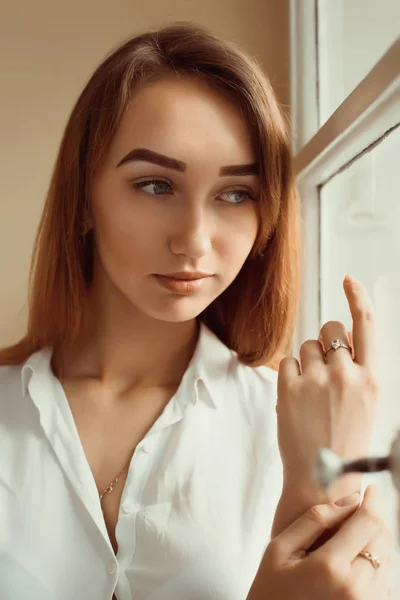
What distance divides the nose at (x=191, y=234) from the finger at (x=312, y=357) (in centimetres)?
19

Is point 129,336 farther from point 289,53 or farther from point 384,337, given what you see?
point 289,53

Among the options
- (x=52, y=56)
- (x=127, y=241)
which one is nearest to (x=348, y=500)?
(x=127, y=241)

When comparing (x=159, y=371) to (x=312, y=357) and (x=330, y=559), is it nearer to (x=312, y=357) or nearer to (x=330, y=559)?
(x=312, y=357)

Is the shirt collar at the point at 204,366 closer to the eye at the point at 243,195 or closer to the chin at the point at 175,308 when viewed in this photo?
the chin at the point at 175,308

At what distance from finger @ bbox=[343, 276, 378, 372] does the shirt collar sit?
31 centimetres

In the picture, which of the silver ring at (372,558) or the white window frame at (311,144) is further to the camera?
the white window frame at (311,144)

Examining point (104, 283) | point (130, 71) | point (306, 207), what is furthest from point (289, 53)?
point (104, 283)

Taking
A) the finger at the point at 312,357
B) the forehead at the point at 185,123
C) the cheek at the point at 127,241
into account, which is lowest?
the finger at the point at 312,357

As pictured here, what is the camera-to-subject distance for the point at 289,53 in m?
1.38

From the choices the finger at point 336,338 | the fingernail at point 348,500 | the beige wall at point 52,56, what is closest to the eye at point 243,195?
the finger at point 336,338

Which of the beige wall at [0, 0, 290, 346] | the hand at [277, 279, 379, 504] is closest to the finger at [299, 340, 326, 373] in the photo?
the hand at [277, 279, 379, 504]

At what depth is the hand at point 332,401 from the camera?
0.73 m

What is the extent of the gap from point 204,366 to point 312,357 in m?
0.29

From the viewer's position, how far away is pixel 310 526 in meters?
0.69
